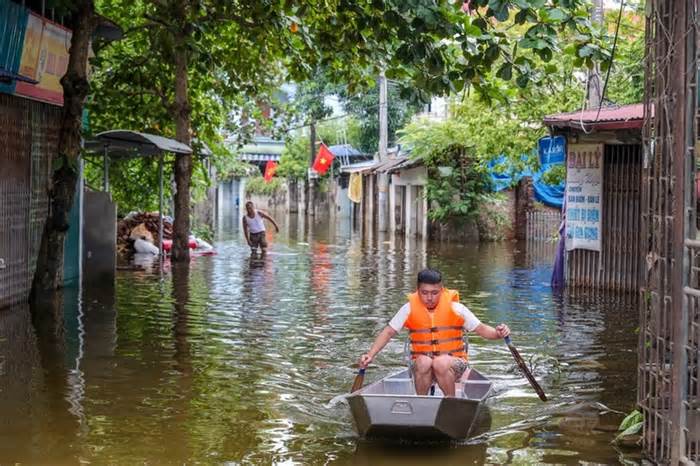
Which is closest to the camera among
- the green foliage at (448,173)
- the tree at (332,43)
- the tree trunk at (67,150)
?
the tree at (332,43)

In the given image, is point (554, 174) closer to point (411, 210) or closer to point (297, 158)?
point (411, 210)

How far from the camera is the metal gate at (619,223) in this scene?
18.0m

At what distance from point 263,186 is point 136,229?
61.0 metres

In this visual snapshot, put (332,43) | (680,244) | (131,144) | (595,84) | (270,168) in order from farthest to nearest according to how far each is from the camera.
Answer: (270,168) → (595,84) → (131,144) → (332,43) → (680,244)

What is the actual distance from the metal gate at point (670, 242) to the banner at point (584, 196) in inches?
427

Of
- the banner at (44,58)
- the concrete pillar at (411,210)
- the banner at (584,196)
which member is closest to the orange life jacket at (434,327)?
the banner at (44,58)

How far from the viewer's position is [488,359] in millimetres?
11984

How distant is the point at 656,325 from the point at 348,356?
18.2ft

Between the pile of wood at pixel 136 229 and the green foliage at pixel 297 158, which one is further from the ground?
the green foliage at pixel 297 158

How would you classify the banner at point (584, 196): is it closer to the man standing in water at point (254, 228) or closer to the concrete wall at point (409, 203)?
the man standing in water at point (254, 228)

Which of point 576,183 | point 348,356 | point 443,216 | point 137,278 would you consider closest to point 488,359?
point 348,356

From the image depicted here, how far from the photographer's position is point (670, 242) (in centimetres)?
698

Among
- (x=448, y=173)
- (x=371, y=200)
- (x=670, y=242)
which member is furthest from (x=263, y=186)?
(x=670, y=242)

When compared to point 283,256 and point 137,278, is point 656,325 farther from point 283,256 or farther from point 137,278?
point 283,256
